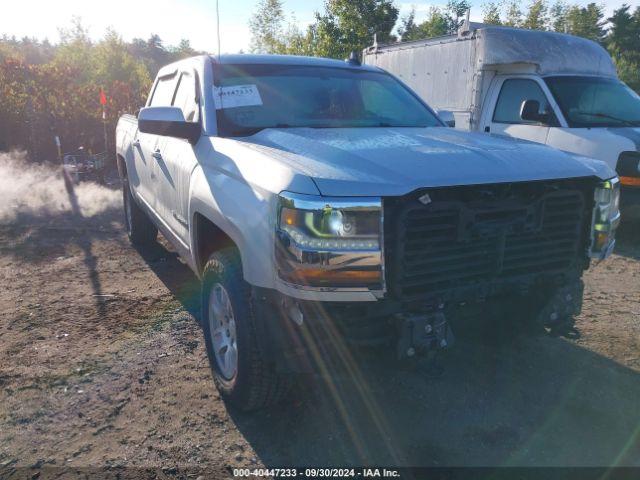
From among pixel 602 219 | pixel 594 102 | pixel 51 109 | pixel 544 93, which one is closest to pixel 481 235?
pixel 602 219

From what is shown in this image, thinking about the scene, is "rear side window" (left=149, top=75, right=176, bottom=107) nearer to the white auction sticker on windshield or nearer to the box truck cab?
the white auction sticker on windshield

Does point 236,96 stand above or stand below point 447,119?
above

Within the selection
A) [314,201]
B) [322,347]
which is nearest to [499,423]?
[322,347]

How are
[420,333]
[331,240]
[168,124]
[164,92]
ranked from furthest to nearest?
[164,92]
[168,124]
[420,333]
[331,240]

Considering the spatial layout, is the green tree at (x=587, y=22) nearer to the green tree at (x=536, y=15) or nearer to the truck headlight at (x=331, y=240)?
the green tree at (x=536, y=15)

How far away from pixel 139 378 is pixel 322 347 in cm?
154

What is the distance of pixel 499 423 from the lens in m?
2.90

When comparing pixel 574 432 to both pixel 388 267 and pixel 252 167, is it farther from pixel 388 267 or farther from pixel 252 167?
pixel 252 167

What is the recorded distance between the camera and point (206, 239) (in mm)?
3260

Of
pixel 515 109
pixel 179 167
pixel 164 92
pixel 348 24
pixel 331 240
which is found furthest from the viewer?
pixel 348 24

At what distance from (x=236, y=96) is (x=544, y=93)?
4.85 metres

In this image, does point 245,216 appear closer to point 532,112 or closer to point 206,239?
point 206,239

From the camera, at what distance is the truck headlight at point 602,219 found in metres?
2.82

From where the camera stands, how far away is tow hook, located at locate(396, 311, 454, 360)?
7.63 feet
